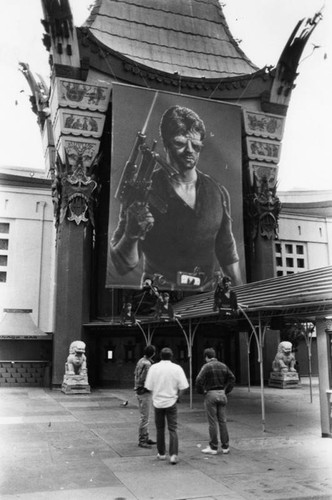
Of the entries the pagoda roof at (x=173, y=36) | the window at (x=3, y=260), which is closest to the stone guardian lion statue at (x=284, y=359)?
the pagoda roof at (x=173, y=36)

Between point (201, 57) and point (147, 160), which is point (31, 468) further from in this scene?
point (201, 57)

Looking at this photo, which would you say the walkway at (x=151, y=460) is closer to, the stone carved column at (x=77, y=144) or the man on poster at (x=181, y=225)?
the man on poster at (x=181, y=225)

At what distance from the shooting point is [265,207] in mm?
34312

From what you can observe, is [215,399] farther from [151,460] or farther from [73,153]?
[73,153]

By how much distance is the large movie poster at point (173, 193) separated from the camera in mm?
29891

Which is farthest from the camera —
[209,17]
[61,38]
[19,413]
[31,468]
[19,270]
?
[209,17]

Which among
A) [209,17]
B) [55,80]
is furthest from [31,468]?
[209,17]

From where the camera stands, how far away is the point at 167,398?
32.9 feet

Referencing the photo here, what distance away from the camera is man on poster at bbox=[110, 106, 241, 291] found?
2994 centimetres

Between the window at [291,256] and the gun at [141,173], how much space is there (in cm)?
1427

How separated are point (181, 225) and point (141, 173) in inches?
156

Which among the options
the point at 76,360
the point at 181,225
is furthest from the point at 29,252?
the point at 76,360

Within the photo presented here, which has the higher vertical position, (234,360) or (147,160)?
(147,160)

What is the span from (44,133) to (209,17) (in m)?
15.5
